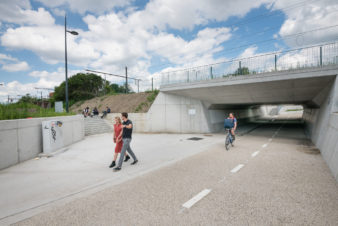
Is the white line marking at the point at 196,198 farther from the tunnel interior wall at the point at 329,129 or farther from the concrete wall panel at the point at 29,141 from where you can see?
the concrete wall panel at the point at 29,141

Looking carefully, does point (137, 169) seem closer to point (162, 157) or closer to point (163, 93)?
point (162, 157)

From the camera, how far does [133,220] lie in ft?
10.4

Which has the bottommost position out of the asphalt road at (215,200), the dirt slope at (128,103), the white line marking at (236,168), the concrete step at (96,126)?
the white line marking at (236,168)

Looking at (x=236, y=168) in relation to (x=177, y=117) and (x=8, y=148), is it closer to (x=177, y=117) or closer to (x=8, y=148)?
(x=8, y=148)

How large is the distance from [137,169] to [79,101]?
Result: 30232mm

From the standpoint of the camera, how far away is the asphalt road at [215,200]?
10.5ft

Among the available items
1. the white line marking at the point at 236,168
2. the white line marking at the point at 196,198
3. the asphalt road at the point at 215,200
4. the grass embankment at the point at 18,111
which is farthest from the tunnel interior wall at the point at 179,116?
the white line marking at the point at 196,198

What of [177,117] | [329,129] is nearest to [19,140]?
[177,117]

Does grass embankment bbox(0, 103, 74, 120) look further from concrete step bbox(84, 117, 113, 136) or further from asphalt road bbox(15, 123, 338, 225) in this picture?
concrete step bbox(84, 117, 113, 136)

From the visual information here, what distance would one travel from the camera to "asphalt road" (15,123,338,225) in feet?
10.5

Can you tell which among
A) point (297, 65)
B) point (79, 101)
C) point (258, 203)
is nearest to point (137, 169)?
point (258, 203)

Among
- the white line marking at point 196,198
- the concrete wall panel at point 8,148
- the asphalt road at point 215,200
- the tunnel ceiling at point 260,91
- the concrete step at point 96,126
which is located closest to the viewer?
the asphalt road at point 215,200

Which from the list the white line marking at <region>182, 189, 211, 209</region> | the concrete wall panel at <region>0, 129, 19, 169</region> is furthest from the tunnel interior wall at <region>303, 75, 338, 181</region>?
the concrete wall panel at <region>0, 129, 19, 169</region>

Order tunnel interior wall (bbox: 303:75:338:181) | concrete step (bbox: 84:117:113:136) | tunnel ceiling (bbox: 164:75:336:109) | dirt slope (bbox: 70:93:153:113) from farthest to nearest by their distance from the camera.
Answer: dirt slope (bbox: 70:93:153:113) < concrete step (bbox: 84:117:113:136) < tunnel ceiling (bbox: 164:75:336:109) < tunnel interior wall (bbox: 303:75:338:181)
